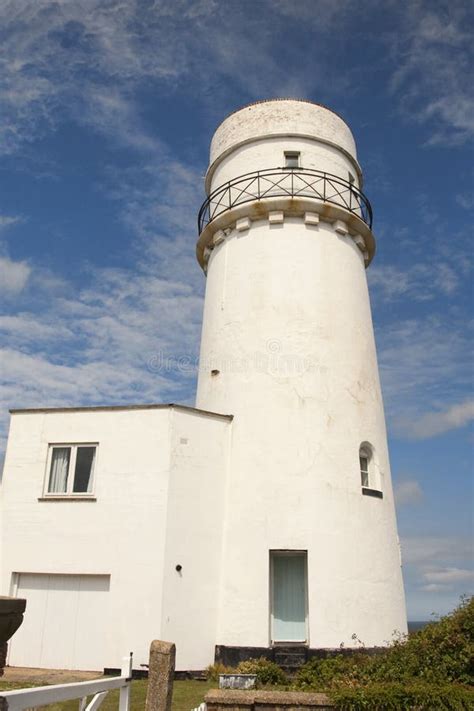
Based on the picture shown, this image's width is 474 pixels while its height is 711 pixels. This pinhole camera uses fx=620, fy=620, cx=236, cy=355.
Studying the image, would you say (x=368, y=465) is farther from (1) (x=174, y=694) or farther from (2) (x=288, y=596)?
(1) (x=174, y=694)

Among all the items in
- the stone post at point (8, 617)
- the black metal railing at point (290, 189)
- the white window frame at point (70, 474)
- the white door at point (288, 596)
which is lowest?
the stone post at point (8, 617)

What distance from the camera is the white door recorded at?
14586 millimetres

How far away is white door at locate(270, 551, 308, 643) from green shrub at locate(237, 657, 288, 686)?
1.55 m

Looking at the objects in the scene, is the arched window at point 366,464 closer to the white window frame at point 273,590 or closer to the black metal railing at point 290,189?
the white window frame at point 273,590

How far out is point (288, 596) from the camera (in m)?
15.0

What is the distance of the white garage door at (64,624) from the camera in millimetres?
14164

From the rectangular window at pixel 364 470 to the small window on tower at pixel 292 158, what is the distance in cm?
940

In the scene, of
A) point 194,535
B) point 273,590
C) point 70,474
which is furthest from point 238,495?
point 70,474

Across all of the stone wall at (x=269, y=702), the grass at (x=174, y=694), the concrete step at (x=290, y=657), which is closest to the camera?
the stone wall at (x=269, y=702)

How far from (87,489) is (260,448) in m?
4.46

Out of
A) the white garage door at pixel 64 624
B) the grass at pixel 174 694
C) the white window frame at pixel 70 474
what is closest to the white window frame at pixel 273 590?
the grass at pixel 174 694

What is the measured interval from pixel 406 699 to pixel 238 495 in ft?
25.0

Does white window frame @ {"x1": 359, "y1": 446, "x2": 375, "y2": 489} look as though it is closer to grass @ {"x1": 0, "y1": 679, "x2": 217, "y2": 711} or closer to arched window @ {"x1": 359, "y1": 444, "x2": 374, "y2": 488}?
arched window @ {"x1": 359, "y1": 444, "x2": 374, "y2": 488}

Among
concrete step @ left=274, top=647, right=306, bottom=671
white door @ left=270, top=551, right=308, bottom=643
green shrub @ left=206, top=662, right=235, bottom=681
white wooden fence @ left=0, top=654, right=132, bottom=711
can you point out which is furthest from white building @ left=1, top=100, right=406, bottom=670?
white wooden fence @ left=0, top=654, right=132, bottom=711
